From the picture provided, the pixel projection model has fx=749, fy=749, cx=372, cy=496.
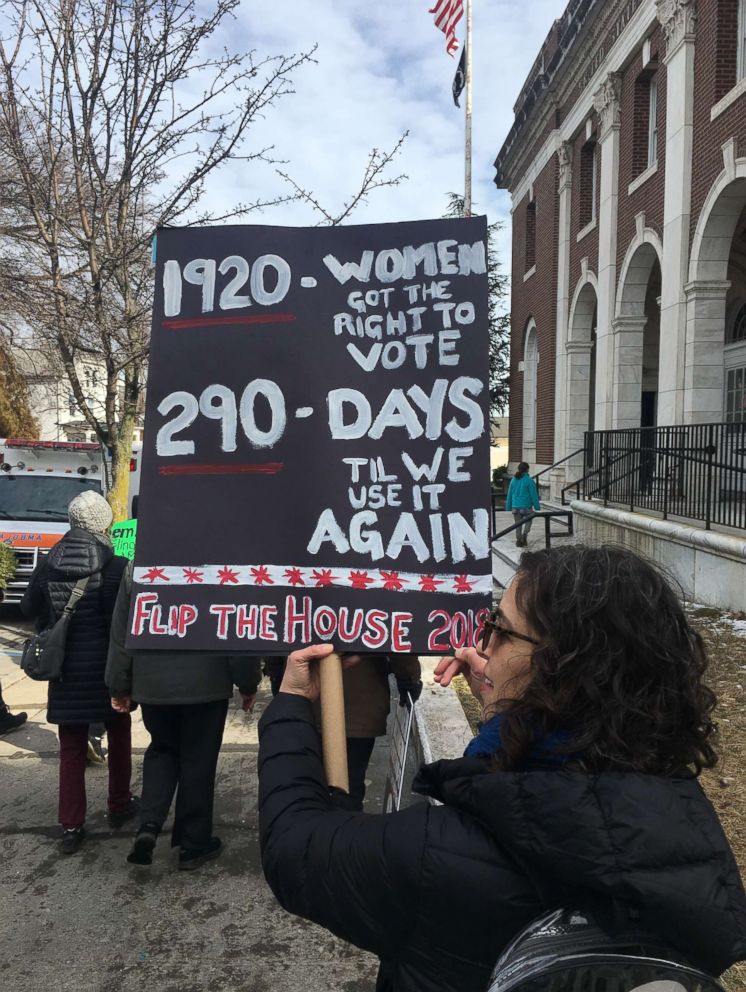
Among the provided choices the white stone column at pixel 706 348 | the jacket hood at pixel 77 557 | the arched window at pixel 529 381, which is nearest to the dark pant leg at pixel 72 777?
the jacket hood at pixel 77 557

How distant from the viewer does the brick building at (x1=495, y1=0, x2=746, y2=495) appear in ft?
38.6

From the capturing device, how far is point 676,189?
12.5 metres

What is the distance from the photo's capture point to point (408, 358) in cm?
217

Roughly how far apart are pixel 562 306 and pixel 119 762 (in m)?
17.6

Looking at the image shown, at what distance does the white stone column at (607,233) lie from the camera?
15.4 metres

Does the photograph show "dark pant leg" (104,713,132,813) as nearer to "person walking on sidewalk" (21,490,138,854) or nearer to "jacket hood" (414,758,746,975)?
"person walking on sidewalk" (21,490,138,854)

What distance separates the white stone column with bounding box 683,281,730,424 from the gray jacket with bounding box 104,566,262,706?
10642 millimetres

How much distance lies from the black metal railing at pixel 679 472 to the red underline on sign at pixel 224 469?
7281 mm

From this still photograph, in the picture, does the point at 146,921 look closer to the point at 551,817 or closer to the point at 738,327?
the point at 551,817

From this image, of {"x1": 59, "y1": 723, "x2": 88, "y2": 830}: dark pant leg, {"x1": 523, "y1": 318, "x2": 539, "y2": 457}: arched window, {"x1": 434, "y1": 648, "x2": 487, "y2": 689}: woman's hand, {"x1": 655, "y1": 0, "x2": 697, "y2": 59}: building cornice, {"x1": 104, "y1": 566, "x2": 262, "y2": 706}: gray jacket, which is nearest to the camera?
{"x1": 434, "y1": 648, "x2": 487, "y2": 689}: woman's hand

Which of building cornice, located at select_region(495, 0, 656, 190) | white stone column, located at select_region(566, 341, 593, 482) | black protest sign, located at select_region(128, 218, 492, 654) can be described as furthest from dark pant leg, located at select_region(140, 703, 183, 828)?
white stone column, located at select_region(566, 341, 593, 482)

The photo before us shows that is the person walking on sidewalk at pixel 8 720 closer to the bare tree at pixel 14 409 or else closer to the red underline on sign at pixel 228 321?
the red underline on sign at pixel 228 321

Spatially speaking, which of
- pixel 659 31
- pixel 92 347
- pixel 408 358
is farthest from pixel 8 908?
pixel 659 31

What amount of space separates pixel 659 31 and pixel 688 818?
1566 centimetres
